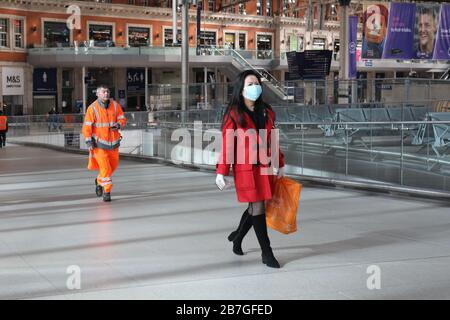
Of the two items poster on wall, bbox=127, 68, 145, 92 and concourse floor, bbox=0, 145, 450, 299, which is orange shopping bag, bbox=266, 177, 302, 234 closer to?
concourse floor, bbox=0, 145, 450, 299

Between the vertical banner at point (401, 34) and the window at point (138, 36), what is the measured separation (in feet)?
102

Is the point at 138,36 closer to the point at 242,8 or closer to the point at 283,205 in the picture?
the point at 242,8

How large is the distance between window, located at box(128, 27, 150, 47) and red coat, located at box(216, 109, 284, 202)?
53532 millimetres

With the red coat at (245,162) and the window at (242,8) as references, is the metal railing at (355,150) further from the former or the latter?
the window at (242,8)

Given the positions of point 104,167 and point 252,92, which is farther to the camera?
point 104,167

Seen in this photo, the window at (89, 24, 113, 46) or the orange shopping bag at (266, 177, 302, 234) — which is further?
the window at (89, 24, 113, 46)

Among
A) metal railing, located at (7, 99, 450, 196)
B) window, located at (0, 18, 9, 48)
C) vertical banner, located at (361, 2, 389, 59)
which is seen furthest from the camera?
window, located at (0, 18, 9, 48)

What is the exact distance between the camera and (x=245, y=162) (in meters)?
6.21

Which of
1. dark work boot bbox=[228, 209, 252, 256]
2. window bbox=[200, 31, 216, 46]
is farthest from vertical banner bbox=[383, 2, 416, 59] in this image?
window bbox=[200, 31, 216, 46]

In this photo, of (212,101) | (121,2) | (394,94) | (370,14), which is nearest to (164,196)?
(212,101)

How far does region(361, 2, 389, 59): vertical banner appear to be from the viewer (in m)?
30.3

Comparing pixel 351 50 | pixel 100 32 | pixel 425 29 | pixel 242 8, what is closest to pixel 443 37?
pixel 425 29

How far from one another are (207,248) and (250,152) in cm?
140

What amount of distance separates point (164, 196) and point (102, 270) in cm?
522
